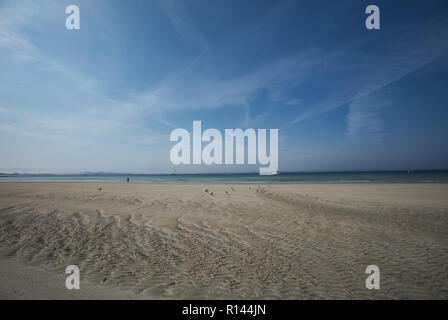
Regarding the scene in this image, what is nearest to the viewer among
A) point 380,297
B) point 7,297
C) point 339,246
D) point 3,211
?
point 7,297

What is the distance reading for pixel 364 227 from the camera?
32.0 ft

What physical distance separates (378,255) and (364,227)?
11.8ft

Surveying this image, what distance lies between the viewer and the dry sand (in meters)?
4.61

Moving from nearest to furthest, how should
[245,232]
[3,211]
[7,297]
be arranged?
[7,297]
[245,232]
[3,211]

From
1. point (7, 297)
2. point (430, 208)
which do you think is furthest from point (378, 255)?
point (430, 208)

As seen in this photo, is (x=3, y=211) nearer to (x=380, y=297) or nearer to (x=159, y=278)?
(x=159, y=278)

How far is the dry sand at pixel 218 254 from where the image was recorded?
4.61m

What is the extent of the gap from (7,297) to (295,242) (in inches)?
324

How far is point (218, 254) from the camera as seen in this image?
6.52m
